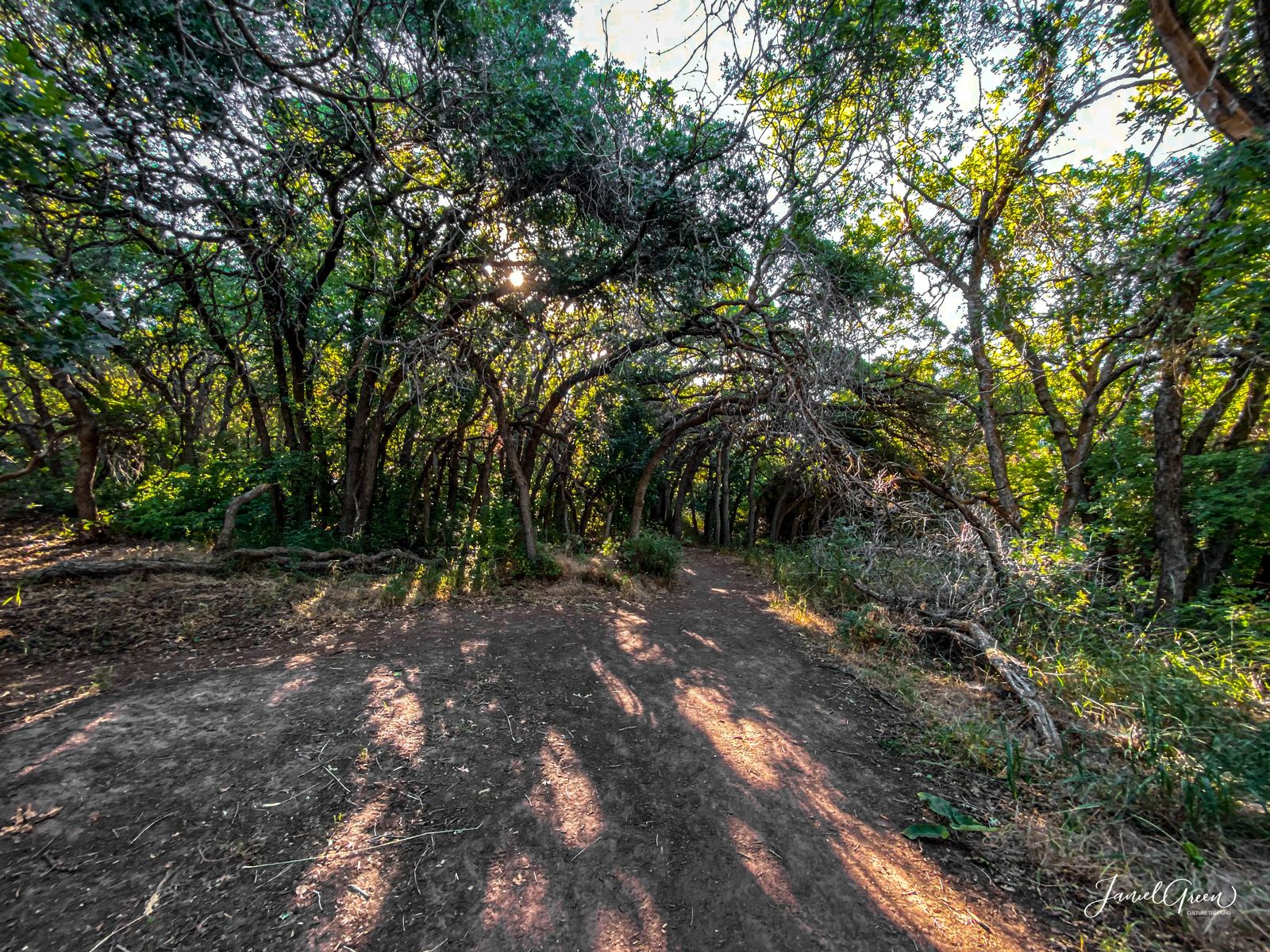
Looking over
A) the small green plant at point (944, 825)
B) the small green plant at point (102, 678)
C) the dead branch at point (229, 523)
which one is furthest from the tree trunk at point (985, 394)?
the dead branch at point (229, 523)

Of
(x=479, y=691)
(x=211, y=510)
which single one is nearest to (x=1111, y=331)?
(x=479, y=691)

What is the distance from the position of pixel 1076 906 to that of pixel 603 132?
6.75 m

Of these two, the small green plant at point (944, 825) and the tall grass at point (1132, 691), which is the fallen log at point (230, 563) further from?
the tall grass at point (1132, 691)

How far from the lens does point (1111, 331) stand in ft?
15.0

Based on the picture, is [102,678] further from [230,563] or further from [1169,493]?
[1169,493]

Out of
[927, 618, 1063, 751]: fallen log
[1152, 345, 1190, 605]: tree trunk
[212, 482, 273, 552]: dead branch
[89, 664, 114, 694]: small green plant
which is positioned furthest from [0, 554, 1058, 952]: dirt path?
[1152, 345, 1190, 605]: tree trunk

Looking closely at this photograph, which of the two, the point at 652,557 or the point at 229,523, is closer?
the point at 229,523

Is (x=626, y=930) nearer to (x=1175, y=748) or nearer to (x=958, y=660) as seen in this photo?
(x=1175, y=748)

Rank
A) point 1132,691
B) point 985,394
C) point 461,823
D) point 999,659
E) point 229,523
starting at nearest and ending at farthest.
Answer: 1. point 461,823
2. point 1132,691
3. point 999,659
4. point 229,523
5. point 985,394

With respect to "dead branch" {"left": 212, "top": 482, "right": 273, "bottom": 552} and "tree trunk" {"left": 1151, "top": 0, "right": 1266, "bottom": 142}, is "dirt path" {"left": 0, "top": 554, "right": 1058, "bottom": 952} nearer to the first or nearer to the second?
"dead branch" {"left": 212, "top": 482, "right": 273, "bottom": 552}

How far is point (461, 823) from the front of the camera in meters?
2.32
